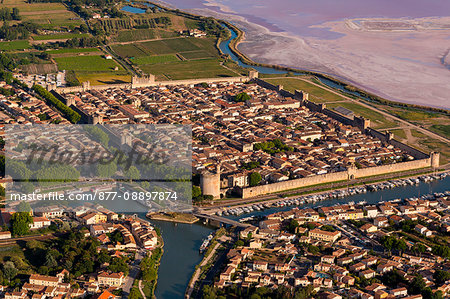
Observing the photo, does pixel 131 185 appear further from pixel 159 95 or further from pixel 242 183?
pixel 159 95

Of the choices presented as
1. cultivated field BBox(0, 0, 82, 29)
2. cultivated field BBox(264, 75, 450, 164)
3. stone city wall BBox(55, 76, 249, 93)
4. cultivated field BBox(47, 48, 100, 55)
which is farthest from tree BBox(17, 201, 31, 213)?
cultivated field BBox(0, 0, 82, 29)

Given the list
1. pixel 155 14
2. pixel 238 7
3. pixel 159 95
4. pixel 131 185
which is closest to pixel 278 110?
pixel 159 95

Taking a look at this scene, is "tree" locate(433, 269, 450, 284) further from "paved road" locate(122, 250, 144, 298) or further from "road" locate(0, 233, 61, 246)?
"road" locate(0, 233, 61, 246)

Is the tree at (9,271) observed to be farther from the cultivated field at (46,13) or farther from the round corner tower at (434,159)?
the cultivated field at (46,13)

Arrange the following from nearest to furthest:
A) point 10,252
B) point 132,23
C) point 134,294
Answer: point 134,294, point 10,252, point 132,23

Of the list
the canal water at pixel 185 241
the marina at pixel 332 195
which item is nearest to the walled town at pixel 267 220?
the canal water at pixel 185 241

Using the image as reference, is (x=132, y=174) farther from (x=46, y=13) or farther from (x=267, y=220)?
A: (x=46, y=13)

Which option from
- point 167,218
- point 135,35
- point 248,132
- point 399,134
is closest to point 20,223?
point 167,218
